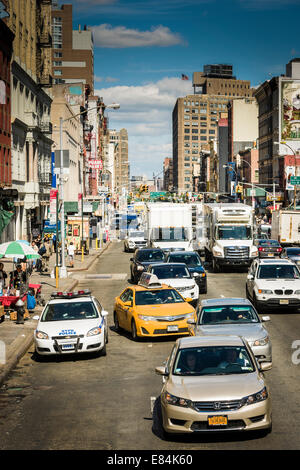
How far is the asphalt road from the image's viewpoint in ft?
33.9

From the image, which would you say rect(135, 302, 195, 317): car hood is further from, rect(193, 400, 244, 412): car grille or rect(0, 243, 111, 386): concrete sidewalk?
rect(193, 400, 244, 412): car grille

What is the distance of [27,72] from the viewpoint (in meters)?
57.8

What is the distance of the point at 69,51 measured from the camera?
5955 inches

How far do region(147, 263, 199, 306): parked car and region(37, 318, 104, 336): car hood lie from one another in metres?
7.72

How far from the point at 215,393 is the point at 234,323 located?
6419 mm

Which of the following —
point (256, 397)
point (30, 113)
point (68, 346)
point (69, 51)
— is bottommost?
point (68, 346)

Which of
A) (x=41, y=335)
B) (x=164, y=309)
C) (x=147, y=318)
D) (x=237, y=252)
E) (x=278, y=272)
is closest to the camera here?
(x=41, y=335)

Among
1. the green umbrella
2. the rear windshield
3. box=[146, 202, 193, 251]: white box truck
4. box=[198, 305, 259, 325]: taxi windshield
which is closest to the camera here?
box=[198, 305, 259, 325]: taxi windshield

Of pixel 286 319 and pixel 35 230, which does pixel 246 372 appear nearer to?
pixel 286 319

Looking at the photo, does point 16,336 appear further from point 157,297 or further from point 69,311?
point 157,297

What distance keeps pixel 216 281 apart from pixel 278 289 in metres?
12.2

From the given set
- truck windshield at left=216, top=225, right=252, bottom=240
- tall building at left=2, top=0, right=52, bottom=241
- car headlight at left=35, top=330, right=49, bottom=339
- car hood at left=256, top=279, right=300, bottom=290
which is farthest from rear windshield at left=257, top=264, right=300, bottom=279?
tall building at left=2, top=0, right=52, bottom=241

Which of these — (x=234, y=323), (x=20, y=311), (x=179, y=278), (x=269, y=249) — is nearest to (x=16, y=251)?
(x=20, y=311)

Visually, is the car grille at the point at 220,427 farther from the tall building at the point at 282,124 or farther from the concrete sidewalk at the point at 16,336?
the tall building at the point at 282,124
